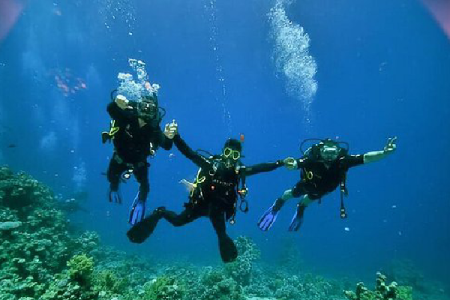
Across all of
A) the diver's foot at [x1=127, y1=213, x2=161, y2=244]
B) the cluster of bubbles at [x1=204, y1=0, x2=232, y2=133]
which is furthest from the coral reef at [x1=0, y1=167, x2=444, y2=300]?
the cluster of bubbles at [x1=204, y1=0, x2=232, y2=133]

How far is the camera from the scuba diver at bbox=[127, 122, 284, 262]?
6.95 meters

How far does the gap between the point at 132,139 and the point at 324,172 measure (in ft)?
17.5

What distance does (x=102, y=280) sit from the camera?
7672 millimetres

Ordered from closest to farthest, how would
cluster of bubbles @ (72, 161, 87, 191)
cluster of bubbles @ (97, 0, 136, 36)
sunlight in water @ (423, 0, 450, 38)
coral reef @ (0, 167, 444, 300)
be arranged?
coral reef @ (0, 167, 444, 300)
sunlight in water @ (423, 0, 450, 38)
cluster of bubbles @ (97, 0, 136, 36)
cluster of bubbles @ (72, 161, 87, 191)

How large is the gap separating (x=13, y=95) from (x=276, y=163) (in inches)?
4571

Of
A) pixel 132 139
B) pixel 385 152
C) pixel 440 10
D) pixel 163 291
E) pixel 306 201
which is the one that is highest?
pixel 440 10

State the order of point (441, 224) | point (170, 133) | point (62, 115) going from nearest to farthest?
1. point (170, 133)
2. point (62, 115)
3. point (441, 224)

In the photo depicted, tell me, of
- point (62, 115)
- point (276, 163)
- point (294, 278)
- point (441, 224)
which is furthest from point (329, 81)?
point (441, 224)

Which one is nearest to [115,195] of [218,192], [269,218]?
[218,192]

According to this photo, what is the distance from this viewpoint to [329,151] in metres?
8.20

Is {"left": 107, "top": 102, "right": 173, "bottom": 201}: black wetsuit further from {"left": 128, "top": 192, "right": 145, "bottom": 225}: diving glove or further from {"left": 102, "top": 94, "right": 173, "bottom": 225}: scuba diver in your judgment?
{"left": 128, "top": 192, "right": 145, "bottom": 225}: diving glove

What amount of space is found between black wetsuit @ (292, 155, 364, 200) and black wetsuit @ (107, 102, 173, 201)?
388cm

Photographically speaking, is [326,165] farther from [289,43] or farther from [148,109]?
[289,43]

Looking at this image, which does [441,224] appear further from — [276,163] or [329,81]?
[276,163]
